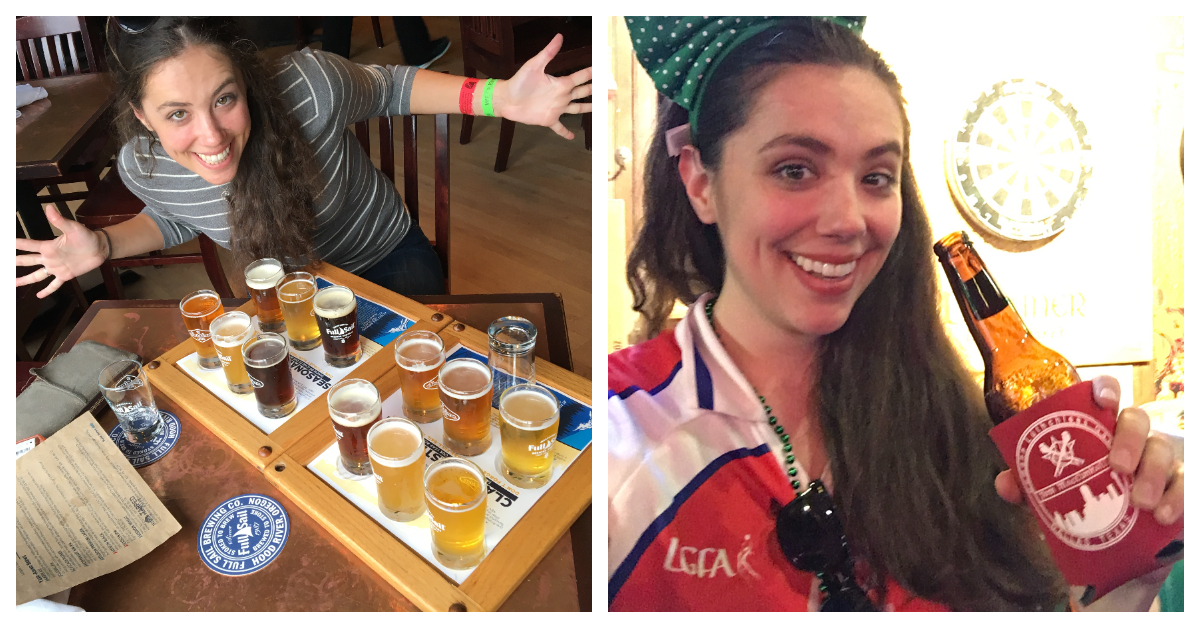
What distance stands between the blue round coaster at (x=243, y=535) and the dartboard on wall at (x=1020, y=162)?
0.80 meters

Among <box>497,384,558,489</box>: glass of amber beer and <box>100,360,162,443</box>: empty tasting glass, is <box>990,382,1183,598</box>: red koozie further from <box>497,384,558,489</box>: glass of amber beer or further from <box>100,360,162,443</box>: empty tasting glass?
<box>100,360,162,443</box>: empty tasting glass

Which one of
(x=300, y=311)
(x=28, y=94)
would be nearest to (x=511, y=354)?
(x=300, y=311)

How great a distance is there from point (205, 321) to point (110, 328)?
0.72 feet

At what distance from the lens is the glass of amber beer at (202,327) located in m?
0.96

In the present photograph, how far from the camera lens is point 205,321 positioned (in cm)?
98

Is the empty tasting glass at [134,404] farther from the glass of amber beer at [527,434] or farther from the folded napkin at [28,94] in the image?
the folded napkin at [28,94]

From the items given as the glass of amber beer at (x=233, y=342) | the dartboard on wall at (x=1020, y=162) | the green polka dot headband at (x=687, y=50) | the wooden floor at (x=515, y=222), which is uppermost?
the green polka dot headband at (x=687, y=50)

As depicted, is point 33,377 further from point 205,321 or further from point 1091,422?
point 1091,422

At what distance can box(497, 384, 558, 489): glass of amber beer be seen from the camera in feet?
2.45

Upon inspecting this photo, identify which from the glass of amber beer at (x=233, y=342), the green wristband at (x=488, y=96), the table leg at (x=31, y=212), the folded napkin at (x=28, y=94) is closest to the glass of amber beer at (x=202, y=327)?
the glass of amber beer at (x=233, y=342)

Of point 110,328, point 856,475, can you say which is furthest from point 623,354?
point 110,328

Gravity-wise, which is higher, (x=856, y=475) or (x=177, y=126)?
(x=177, y=126)

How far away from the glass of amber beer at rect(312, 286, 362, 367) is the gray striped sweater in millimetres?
442

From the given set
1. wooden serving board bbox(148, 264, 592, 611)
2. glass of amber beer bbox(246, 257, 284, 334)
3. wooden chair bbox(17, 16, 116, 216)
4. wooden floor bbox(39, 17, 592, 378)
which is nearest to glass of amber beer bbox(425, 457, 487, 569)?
wooden serving board bbox(148, 264, 592, 611)
